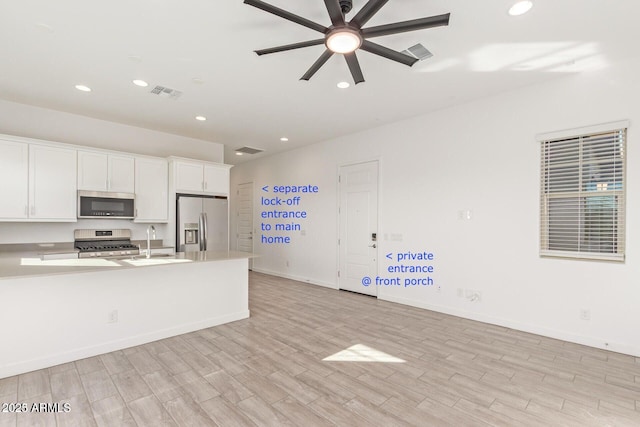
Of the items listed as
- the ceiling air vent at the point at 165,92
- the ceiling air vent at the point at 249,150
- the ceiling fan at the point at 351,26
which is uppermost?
the ceiling air vent at the point at 165,92

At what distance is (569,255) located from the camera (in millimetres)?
3385

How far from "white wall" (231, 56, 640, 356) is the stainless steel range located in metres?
4.05

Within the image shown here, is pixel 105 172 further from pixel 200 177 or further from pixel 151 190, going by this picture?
pixel 200 177

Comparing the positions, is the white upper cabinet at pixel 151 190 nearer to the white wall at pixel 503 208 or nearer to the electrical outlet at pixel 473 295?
the white wall at pixel 503 208

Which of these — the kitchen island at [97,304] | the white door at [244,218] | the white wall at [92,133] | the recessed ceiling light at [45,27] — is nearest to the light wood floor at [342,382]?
the kitchen island at [97,304]

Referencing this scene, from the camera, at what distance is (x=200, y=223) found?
5230 mm

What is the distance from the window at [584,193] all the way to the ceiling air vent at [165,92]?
4439 millimetres

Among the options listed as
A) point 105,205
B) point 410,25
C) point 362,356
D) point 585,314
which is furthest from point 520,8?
point 105,205

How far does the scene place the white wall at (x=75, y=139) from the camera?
414 cm

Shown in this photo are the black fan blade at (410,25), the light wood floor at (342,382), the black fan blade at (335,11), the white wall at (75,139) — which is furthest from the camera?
the white wall at (75,139)

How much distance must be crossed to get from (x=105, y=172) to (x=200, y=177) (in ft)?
4.50

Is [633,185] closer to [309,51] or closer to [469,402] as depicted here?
[469,402]

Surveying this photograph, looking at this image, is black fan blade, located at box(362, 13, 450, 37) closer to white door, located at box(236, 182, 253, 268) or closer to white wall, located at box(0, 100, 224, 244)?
white wall, located at box(0, 100, 224, 244)

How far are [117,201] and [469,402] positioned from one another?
5.09m
